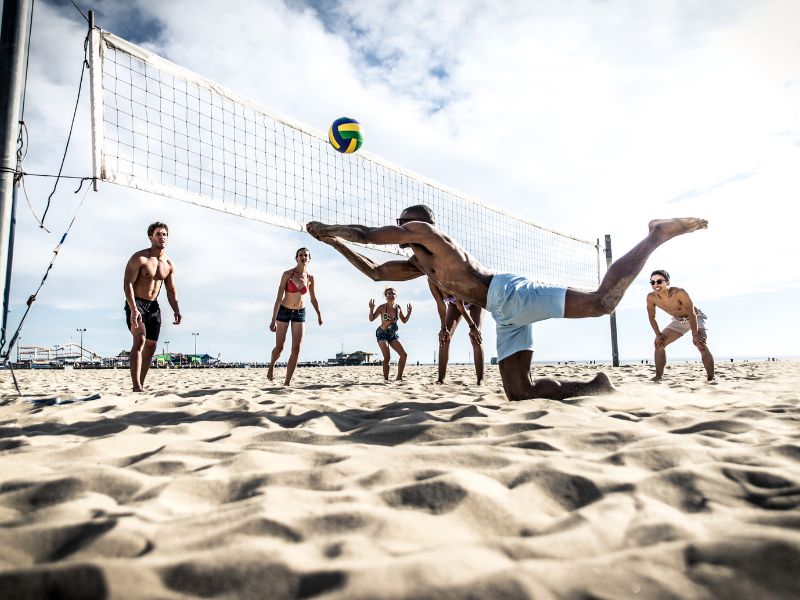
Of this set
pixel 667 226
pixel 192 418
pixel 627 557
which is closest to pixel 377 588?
pixel 627 557

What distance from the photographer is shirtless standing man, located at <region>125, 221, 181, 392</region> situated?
189 inches

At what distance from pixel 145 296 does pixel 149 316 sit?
0.69 feet

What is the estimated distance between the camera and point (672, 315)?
6.33m

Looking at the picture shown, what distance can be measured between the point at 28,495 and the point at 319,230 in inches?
101

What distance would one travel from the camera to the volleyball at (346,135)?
212 inches

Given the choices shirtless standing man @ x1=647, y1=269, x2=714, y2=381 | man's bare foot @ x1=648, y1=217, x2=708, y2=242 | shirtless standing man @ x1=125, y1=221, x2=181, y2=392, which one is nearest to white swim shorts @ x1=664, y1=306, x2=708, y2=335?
shirtless standing man @ x1=647, y1=269, x2=714, y2=381

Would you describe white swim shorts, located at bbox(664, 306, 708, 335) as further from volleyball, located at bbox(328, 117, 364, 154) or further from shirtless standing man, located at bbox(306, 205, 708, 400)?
volleyball, located at bbox(328, 117, 364, 154)

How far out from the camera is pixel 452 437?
2043mm

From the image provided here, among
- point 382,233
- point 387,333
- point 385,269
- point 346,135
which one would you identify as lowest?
point 387,333

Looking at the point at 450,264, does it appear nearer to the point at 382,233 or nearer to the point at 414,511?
the point at 382,233

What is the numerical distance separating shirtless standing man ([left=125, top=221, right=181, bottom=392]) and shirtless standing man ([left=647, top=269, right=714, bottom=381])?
565cm

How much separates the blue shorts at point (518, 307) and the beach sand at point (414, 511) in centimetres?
124

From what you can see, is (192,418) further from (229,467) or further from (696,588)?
(696,588)

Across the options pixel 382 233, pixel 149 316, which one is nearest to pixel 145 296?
pixel 149 316
